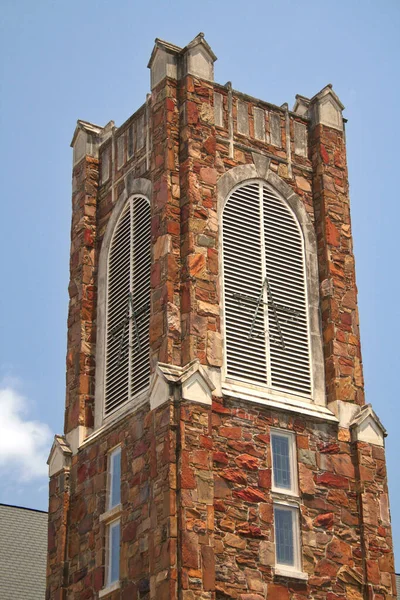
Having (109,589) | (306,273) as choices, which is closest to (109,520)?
(109,589)

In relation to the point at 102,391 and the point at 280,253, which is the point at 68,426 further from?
the point at 280,253

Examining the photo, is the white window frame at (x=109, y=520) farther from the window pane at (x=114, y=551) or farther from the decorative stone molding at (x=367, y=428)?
the decorative stone molding at (x=367, y=428)

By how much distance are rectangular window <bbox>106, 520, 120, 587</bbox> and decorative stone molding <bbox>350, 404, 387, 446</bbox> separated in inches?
211

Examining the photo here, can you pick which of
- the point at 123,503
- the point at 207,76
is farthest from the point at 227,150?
the point at 123,503

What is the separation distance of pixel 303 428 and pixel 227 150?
657cm

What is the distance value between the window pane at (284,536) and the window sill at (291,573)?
199 millimetres

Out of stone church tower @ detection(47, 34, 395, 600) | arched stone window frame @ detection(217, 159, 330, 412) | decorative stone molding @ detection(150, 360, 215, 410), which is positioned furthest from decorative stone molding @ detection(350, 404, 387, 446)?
decorative stone molding @ detection(150, 360, 215, 410)

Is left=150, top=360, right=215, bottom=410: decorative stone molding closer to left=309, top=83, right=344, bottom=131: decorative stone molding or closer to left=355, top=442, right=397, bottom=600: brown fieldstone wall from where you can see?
left=355, top=442, right=397, bottom=600: brown fieldstone wall

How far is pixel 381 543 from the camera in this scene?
28000 millimetres

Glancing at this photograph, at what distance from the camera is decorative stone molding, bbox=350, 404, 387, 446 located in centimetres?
2875

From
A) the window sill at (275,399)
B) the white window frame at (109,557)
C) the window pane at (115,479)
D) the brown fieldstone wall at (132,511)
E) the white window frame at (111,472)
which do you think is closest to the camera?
the brown fieldstone wall at (132,511)

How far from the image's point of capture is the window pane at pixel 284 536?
26734 mm

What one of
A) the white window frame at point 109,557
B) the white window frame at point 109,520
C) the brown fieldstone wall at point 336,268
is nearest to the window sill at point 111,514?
the white window frame at point 109,520

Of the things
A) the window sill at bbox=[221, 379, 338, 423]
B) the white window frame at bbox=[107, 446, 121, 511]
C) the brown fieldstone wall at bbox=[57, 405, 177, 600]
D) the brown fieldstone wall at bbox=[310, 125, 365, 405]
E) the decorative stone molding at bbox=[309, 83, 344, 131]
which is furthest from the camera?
the decorative stone molding at bbox=[309, 83, 344, 131]
